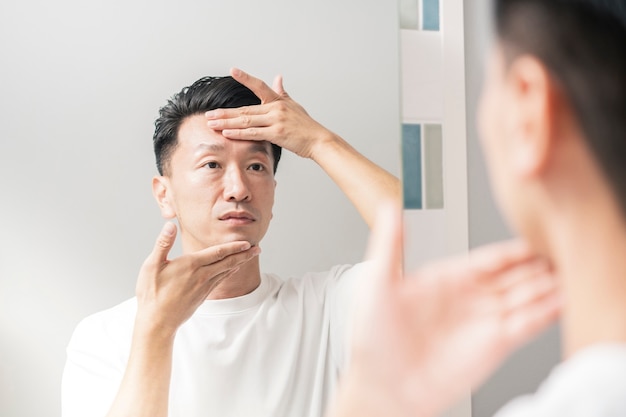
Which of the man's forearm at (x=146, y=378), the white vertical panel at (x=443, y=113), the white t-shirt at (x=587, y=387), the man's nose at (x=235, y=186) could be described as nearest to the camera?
the white t-shirt at (x=587, y=387)

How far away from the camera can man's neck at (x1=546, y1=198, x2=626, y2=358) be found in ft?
0.92

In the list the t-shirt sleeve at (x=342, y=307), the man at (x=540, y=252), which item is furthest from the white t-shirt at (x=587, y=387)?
the t-shirt sleeve at (x=342, y=307)

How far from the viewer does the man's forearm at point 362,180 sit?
2.43ft

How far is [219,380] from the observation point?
83 centimetres

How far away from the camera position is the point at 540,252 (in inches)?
12.0

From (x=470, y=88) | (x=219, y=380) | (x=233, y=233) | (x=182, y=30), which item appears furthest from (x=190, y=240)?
(x=470, y=88)

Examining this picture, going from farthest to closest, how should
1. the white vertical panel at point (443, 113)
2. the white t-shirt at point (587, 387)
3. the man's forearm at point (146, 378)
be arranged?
1. the man's forearm at point (146, 378)
2. the white vertical panel at point (443, 113)
3. the white t-shirt at point (587, 387)

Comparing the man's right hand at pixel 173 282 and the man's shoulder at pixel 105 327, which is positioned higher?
the man's right hand at pixel 173 282

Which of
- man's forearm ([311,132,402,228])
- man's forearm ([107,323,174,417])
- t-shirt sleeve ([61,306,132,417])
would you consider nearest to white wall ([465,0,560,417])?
man's forearm ([311,132,402,228])

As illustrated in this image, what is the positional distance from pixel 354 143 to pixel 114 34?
35cm

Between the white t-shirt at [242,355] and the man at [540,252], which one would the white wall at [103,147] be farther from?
the man at [540,252]

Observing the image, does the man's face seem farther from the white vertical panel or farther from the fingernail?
the white vertical panel

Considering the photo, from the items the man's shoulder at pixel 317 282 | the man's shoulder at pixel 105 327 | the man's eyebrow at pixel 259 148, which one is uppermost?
the man's eyebrow at pixel 259 148

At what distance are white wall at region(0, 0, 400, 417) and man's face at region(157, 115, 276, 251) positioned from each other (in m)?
0.10
